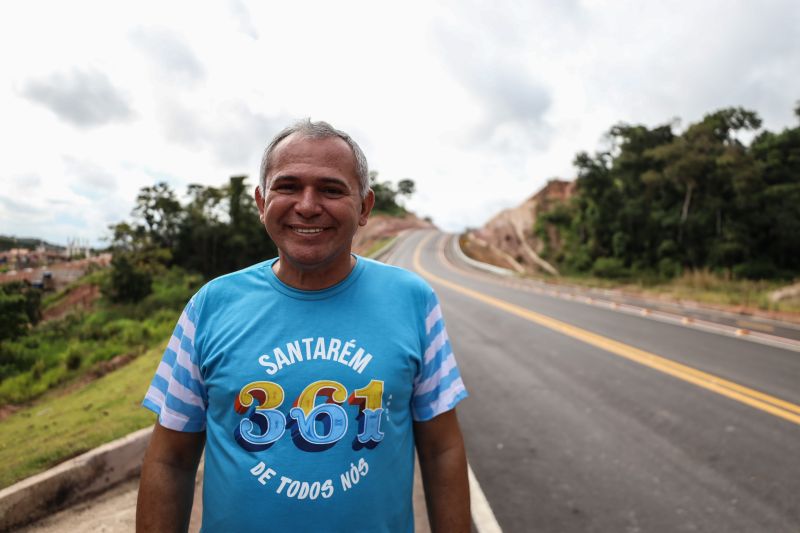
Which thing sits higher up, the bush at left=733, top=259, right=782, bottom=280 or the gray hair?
the gray hair

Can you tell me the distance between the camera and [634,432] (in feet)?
15.4

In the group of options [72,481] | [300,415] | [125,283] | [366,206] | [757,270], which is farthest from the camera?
[757,270]

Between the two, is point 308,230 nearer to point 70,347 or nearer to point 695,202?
point 70,347

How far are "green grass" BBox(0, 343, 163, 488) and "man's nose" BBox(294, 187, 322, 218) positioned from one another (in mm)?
3107

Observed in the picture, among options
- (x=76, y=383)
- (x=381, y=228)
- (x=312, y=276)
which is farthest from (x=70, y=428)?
(x=381, y=228)

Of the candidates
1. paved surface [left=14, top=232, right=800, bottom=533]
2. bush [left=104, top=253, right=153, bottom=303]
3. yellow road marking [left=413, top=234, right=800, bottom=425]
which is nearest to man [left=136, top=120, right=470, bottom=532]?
paved surface [left=14, top=232, right=800, bottom=533]

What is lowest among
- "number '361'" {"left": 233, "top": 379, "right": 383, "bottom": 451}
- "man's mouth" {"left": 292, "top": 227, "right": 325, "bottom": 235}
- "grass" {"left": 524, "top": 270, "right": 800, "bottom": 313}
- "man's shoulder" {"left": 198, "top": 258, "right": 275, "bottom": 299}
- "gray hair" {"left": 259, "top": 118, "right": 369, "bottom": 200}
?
"grass" {"left": 524, "top": 270, "right": 800, "bottom": 313}

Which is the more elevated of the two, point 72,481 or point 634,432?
point 72,481

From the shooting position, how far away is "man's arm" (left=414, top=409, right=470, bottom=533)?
1.58 meters

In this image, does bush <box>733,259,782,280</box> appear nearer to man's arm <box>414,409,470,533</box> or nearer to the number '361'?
man's arm <box>414,409,470,533</box>

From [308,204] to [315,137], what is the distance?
0.81 ft

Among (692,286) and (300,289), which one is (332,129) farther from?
(692,286)

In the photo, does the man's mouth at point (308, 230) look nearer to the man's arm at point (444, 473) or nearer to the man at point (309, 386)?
the man at point (309, 386)

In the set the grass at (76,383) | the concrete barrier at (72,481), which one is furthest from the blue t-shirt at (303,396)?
the grass at (76,383)
